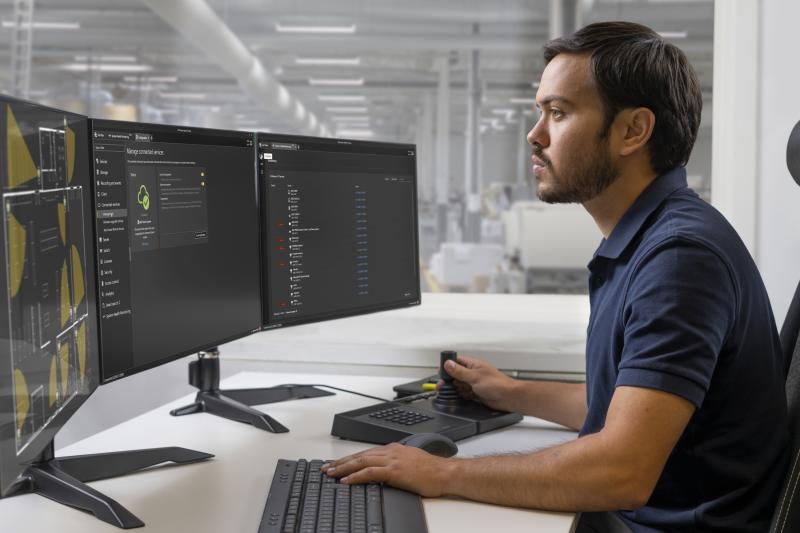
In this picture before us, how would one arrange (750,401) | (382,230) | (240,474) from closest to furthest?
(750,401) → (240,474) → (382,230)

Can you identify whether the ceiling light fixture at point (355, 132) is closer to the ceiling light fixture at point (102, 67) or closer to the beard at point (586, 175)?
the ceiling light fixture at point (102, 67)

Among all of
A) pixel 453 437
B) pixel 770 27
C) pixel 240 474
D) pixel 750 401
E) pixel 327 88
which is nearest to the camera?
pixel 750 401

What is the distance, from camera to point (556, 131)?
1.37 metres

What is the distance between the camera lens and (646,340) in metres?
1.08

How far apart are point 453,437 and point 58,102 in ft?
10.9

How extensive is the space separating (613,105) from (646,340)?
1.37ft

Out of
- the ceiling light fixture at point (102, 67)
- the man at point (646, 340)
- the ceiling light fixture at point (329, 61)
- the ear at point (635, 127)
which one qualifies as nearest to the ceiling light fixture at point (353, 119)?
the ceiling light fixture at point (329, 61)

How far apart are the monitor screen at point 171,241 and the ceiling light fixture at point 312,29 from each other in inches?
74.9

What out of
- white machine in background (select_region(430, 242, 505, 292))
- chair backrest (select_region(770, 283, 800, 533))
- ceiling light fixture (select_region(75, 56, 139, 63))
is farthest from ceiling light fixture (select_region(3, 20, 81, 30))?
chair backrest (select_region(770, 283, 800, 533))

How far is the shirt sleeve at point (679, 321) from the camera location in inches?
41.6

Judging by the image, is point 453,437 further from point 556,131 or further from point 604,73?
point 604,73

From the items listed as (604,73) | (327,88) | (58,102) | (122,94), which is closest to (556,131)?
(604,73)

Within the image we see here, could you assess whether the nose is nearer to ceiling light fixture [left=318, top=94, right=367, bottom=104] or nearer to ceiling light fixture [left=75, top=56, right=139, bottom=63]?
ceiling light fixture [left=318, top=94, right=367, bottom=104]

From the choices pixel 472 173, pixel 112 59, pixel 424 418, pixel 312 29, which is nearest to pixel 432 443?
pixel 424 418
